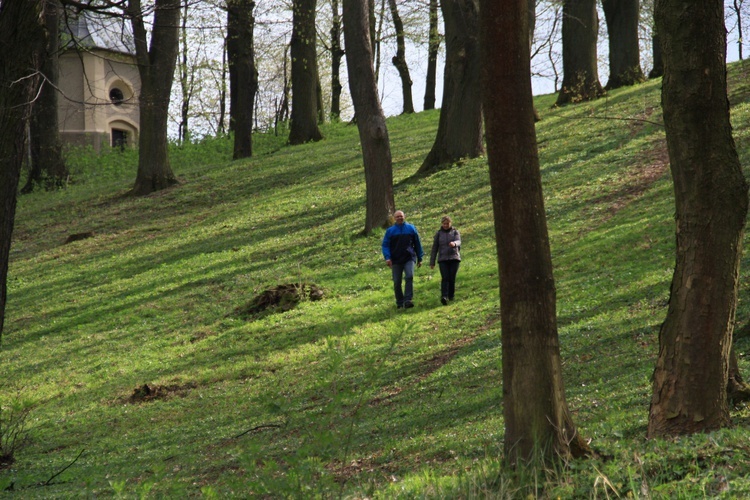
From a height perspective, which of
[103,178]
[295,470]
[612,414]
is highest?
[103,178]

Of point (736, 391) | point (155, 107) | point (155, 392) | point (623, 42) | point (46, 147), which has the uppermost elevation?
point (623, 42)

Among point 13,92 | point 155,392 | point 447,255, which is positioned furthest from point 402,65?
point 13,92

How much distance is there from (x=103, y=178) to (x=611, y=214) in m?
24.5

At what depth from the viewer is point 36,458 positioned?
10.7 meters

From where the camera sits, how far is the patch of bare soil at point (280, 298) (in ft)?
56.1

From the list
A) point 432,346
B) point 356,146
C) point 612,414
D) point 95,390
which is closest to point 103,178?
point 356,146

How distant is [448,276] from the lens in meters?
15.3

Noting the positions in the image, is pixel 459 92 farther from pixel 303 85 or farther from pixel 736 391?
pixel 736 391

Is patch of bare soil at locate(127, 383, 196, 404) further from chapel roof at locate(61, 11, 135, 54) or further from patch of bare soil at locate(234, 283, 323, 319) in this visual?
chapel roof at locate(61, 11, 135, 54)

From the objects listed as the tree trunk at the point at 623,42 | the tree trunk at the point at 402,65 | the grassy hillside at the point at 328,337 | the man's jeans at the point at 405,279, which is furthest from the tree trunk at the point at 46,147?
the man's jeans at the point at 405,279

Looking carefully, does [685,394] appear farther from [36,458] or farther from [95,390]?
[95,390]

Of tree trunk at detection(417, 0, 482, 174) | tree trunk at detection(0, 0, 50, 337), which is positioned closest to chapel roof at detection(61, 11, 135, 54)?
tree trunk at detection(0, 0, 50, 337)

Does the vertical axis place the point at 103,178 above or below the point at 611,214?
above

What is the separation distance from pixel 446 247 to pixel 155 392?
564 centimetres
